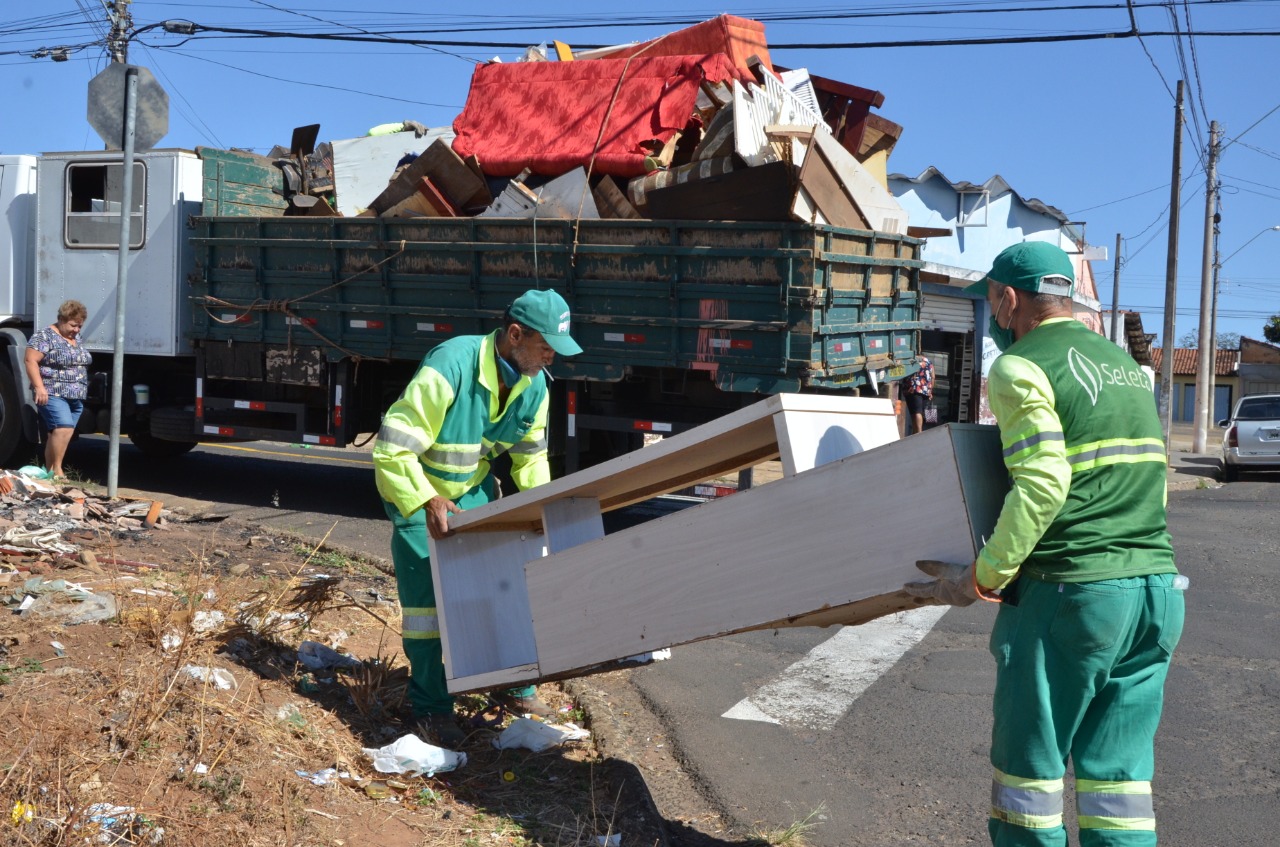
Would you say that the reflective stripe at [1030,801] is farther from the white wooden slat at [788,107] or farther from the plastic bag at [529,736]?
the white wooden slat at [788,107]

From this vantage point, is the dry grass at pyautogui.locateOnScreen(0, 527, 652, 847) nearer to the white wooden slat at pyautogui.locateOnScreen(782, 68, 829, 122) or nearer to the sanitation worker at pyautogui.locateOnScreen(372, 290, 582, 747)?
the sanitation worker at pyautogui.locateOnScreen(372, 290, 582, 747)

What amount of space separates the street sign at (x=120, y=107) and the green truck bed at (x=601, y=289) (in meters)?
1.40

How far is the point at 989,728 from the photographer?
196 inches

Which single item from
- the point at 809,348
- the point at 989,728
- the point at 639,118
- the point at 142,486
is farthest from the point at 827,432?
the point at 142,486

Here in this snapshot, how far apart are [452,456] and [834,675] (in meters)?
2.45

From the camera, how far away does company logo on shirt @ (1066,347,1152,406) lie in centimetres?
297

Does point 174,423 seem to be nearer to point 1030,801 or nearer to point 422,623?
point 422,623

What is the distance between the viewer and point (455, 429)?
4281 millimetres

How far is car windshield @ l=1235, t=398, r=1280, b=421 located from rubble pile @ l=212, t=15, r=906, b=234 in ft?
36.5

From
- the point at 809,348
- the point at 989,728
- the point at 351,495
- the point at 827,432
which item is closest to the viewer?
the point at 827,432

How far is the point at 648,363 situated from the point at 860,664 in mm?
3242

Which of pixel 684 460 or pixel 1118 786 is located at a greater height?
pixel 684 460

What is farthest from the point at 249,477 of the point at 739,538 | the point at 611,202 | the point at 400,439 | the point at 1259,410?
the point at 1259,410

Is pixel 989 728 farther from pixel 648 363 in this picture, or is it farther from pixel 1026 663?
pixel 648 363
